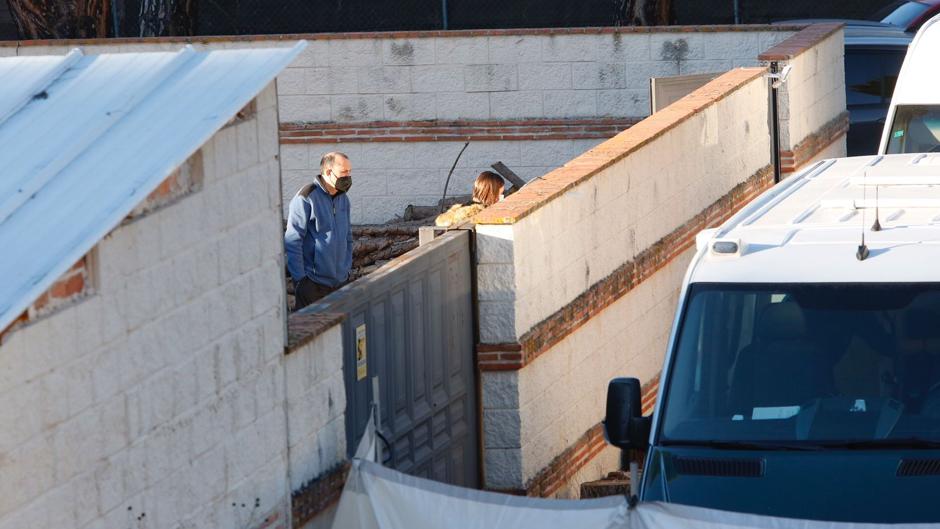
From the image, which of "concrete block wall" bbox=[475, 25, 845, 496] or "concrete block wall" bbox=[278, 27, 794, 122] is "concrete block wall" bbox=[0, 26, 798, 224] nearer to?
"concrete block wall" bbox=[278, 27, 794, 122]

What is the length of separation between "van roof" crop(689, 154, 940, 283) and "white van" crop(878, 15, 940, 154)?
3.17 metres

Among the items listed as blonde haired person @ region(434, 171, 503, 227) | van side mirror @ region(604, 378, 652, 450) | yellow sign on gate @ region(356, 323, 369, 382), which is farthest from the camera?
blonde haired person @ region(434, 171, 503, 227)

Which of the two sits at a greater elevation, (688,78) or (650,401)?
(688,78)

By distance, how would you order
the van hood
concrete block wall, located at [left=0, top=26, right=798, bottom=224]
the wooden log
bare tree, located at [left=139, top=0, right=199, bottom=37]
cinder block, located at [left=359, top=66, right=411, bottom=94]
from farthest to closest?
1. bare tree, located at [left=139, top=0, right=199, bottom=37]
2. cinder block, located at [left=359, top=66, right=411, bottom=94]
3. concrete block wall, located at [left=0, top=26, right=798, bottom=224]
4. the wooden log
5. the van hood

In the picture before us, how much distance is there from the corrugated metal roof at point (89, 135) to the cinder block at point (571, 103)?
10415 mm

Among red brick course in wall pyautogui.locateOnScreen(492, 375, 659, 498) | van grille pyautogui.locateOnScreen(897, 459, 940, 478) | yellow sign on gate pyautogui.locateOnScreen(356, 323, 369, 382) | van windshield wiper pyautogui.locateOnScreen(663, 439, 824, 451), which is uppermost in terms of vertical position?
yellow sign on gate pyautogui.locateOnScreen(356, 323, 369, 382)

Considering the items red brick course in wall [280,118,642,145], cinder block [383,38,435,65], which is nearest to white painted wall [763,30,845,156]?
red brick course in wall [280,118,642,145]

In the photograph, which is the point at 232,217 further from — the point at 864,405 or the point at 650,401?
the point at 650,401

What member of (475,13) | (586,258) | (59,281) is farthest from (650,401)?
(475,13)

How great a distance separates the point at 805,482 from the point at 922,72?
6352 millimetres

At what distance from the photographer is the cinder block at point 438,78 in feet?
57.3

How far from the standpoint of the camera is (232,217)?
6781 millimetres

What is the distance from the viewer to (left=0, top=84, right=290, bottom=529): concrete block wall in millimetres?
5395

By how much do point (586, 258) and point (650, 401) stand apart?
5.95 feet
